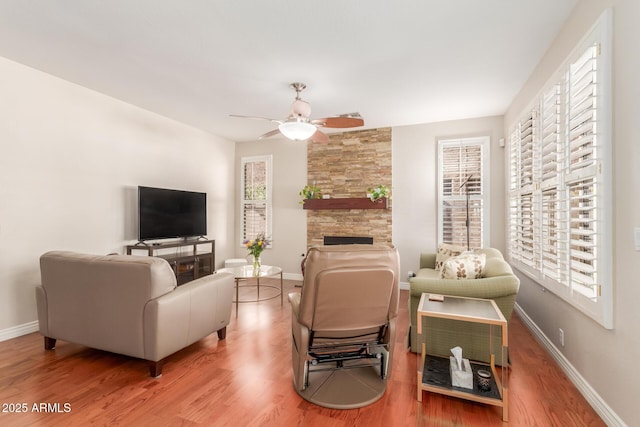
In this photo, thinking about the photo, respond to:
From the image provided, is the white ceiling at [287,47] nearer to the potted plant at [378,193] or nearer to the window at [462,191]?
the window at [462,191]

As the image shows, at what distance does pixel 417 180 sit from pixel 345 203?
1.24m

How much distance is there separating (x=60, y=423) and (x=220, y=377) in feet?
3.05

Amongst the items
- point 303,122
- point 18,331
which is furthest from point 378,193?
point 18,331

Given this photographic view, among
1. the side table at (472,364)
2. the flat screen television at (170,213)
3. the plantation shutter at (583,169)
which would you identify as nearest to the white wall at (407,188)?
the flat screen television at (170,213)

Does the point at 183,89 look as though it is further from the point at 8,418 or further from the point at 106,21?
the point at 8,418

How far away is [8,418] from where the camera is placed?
1.84 meters

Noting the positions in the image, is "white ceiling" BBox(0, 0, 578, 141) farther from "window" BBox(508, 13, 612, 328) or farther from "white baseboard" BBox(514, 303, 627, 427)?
"white baseboard" BBox(514, 303, 627, 427)

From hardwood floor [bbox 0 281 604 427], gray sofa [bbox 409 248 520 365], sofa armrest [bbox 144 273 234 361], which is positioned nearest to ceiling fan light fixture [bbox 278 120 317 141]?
sofa armrest [bbox 144 273 234 361]

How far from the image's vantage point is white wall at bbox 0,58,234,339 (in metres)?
3.04

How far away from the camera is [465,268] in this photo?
8.60 ft

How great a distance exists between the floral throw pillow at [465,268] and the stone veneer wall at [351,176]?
2457 mm

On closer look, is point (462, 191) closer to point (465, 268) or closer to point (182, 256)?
point (465, 268)

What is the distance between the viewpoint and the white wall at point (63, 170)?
3.04m

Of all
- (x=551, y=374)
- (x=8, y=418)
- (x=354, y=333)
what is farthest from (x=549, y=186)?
(x=8, y=418)
